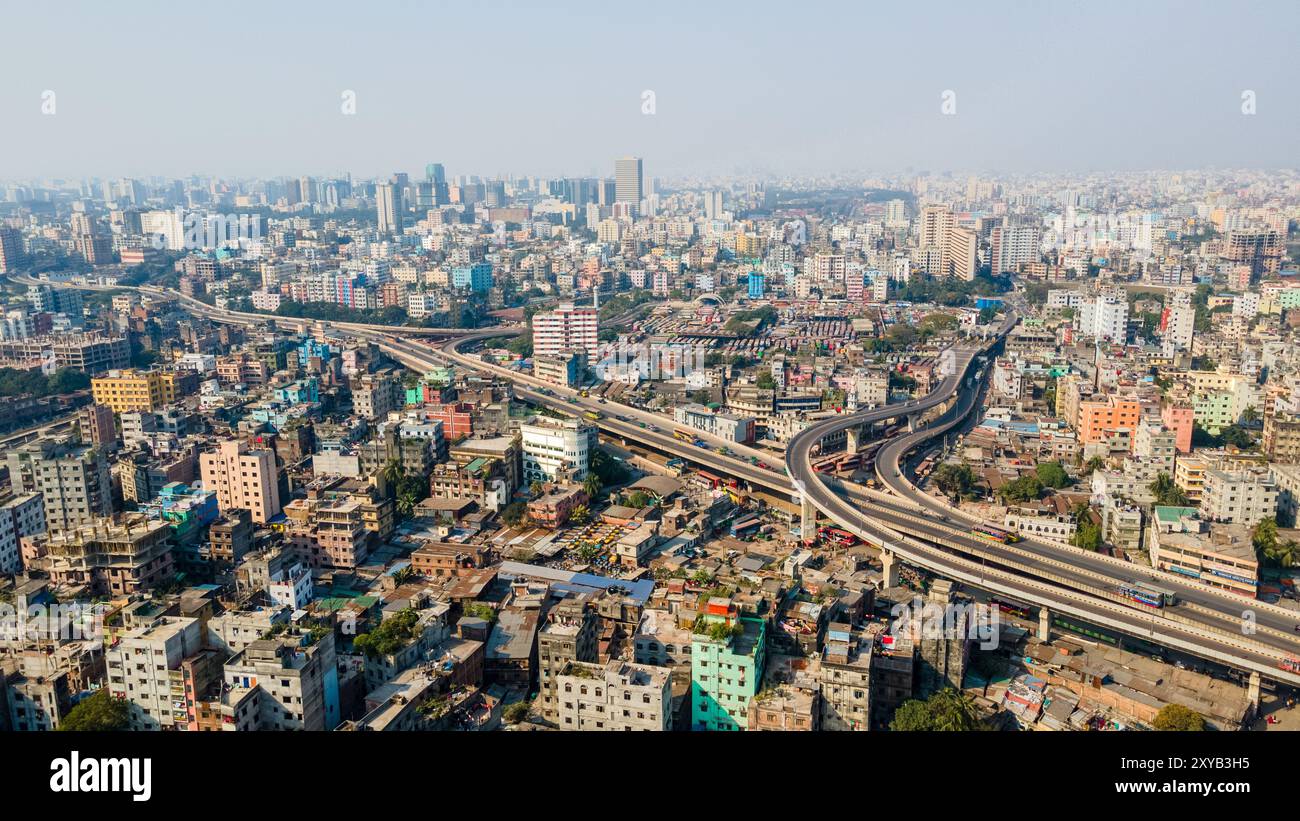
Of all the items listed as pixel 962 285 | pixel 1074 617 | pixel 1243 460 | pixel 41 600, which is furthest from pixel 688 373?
pixel 962 285

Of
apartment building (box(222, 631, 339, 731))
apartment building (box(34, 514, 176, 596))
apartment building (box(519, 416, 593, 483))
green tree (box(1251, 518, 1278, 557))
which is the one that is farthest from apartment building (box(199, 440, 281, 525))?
green tree (box(1251, 518, 1278, 557))

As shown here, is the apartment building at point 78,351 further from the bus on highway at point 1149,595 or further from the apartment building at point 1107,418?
the bus on highway at point 1149,595

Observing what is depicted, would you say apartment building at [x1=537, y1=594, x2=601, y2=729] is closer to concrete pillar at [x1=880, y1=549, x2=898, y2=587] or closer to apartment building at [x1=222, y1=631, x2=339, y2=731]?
apartment building at [x1=222, y1=631, x2=339, y2=731]

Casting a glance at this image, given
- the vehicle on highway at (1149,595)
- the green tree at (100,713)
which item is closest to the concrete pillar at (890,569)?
the vehicle on highway at (1149,595)

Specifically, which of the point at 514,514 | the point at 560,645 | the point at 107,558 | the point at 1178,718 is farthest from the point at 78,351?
the point at 1178,718
